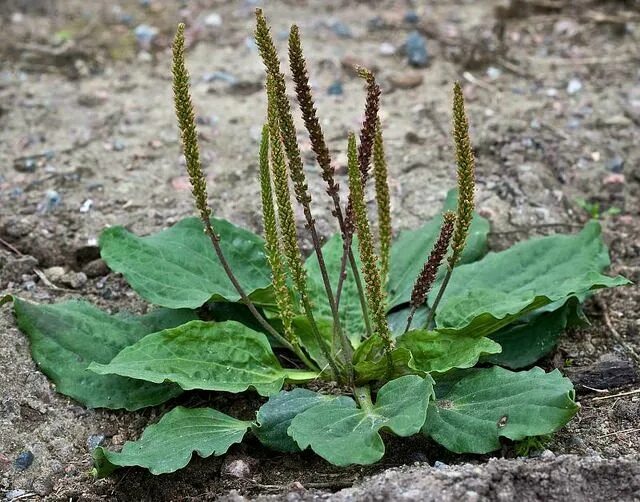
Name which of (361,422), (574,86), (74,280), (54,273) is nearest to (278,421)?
(361,422)

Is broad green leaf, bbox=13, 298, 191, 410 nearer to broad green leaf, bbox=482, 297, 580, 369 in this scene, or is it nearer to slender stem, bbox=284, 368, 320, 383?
slender stem, bbox=284, 368, 320, 383

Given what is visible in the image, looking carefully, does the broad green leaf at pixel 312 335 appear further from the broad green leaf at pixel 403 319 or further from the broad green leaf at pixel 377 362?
the broad green leaf at pixel 403 319

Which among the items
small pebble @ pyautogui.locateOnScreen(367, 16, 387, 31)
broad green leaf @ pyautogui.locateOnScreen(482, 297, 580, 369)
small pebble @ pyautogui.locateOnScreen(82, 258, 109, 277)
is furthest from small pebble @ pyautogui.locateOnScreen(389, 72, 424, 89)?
broad green leaf @ pyautogui.locateOnScreen(482, 297, 580, 369)

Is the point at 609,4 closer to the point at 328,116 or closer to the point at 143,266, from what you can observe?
the point at 328,116

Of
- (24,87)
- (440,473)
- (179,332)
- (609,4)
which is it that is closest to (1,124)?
(24,87)

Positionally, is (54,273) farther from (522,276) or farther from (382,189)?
(522,276)

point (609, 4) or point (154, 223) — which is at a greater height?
point (609, 4)
